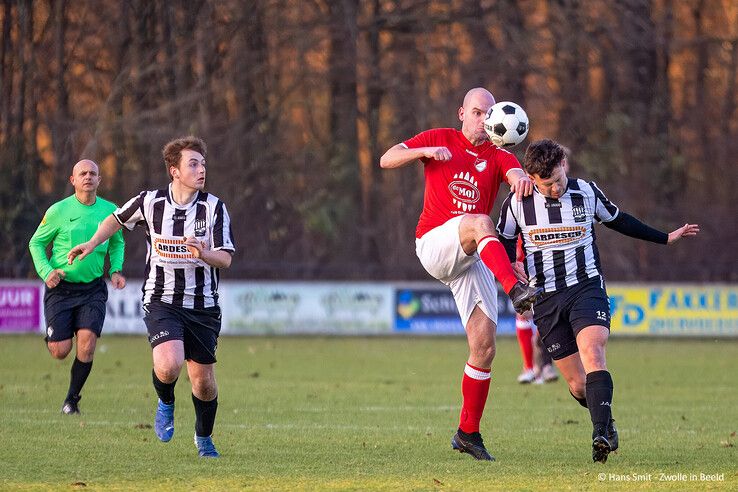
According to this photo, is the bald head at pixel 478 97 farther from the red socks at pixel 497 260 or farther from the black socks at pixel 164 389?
the black socks at pixel 164 389

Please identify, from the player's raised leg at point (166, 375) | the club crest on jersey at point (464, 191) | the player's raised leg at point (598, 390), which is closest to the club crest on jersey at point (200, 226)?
the player's raised leg at point (166, 375)

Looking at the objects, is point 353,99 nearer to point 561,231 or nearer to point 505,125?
point 505,125

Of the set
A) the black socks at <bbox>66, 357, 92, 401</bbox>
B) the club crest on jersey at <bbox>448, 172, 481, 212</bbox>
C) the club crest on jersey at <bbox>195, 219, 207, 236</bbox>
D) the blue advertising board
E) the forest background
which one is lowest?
the blue advertising board

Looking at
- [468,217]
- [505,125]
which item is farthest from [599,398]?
[505,125]

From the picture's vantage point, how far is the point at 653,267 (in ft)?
101

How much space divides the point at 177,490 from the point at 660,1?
3012cm

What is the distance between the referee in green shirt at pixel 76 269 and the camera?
11.2 meters

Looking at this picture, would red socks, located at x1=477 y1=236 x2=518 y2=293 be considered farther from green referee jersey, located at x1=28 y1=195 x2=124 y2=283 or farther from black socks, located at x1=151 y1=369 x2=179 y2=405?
green referee jersey, located at x1=28 y1=195 x2=124 y2=283

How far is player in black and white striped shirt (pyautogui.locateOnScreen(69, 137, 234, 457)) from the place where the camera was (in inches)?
322

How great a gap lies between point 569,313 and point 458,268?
78 centimetres

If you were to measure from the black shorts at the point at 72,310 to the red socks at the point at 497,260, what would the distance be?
4573 mm

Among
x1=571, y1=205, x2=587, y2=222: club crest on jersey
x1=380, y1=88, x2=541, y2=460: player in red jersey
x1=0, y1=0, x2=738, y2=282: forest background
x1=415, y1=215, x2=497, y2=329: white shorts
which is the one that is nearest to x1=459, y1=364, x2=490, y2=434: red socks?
x1=380, y1=88, x2=541, y2=460: player in red jersey

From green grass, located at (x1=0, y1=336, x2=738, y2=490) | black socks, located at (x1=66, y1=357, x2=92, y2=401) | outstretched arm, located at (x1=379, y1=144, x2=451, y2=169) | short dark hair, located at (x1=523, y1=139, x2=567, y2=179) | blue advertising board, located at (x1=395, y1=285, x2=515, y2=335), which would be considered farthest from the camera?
blue advertising board, located at (x1=395, y1=285, x2=515, y2=335)

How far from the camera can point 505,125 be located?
326 inches
